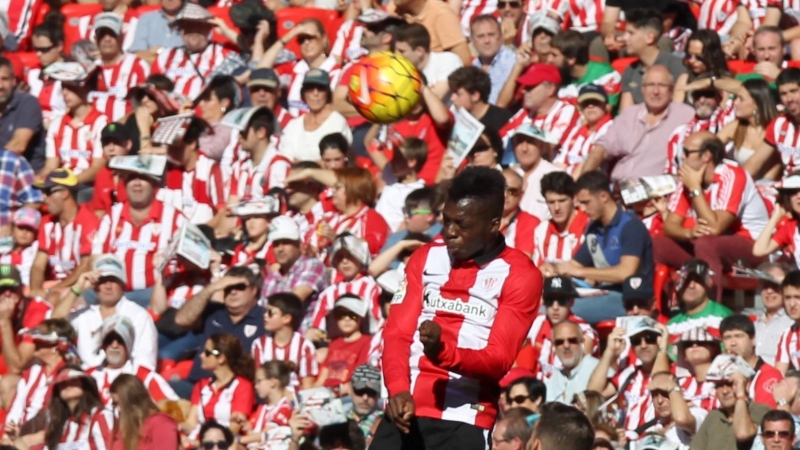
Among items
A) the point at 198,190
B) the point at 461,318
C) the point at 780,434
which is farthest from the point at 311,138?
the point at 461,318

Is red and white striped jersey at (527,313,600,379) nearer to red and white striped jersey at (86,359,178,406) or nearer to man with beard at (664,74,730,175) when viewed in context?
man with beard at (664,74,730,175)

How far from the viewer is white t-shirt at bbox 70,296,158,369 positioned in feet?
41.8

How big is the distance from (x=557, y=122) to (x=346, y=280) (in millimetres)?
2143

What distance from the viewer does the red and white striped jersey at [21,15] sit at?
17672mm

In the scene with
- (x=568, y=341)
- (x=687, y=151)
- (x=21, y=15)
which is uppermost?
(x=687, y=151)

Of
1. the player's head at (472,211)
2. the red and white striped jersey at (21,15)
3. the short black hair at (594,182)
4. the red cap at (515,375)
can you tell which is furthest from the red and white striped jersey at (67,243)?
the player's head at (472,211)

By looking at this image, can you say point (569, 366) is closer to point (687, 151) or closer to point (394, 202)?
point (687, 151)

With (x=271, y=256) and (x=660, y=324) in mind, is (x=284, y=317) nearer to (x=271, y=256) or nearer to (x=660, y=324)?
(x=271, y=256)

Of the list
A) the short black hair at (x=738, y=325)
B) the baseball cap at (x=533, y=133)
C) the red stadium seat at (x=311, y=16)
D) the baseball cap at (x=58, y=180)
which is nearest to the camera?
the short black hair at (x=738, y=325)

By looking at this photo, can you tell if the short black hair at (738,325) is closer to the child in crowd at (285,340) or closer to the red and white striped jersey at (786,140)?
the red and white striped jersey at (786,140)

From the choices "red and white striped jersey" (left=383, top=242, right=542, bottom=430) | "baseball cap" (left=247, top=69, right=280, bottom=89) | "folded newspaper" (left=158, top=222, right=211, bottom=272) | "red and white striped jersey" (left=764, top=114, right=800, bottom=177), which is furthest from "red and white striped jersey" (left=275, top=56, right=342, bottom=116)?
"red and white striped jersey" (left=383, top=242, right=542, bottom=430)

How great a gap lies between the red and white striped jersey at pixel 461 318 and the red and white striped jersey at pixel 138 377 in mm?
5081

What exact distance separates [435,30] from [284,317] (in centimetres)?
366

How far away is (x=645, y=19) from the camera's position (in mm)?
14086
